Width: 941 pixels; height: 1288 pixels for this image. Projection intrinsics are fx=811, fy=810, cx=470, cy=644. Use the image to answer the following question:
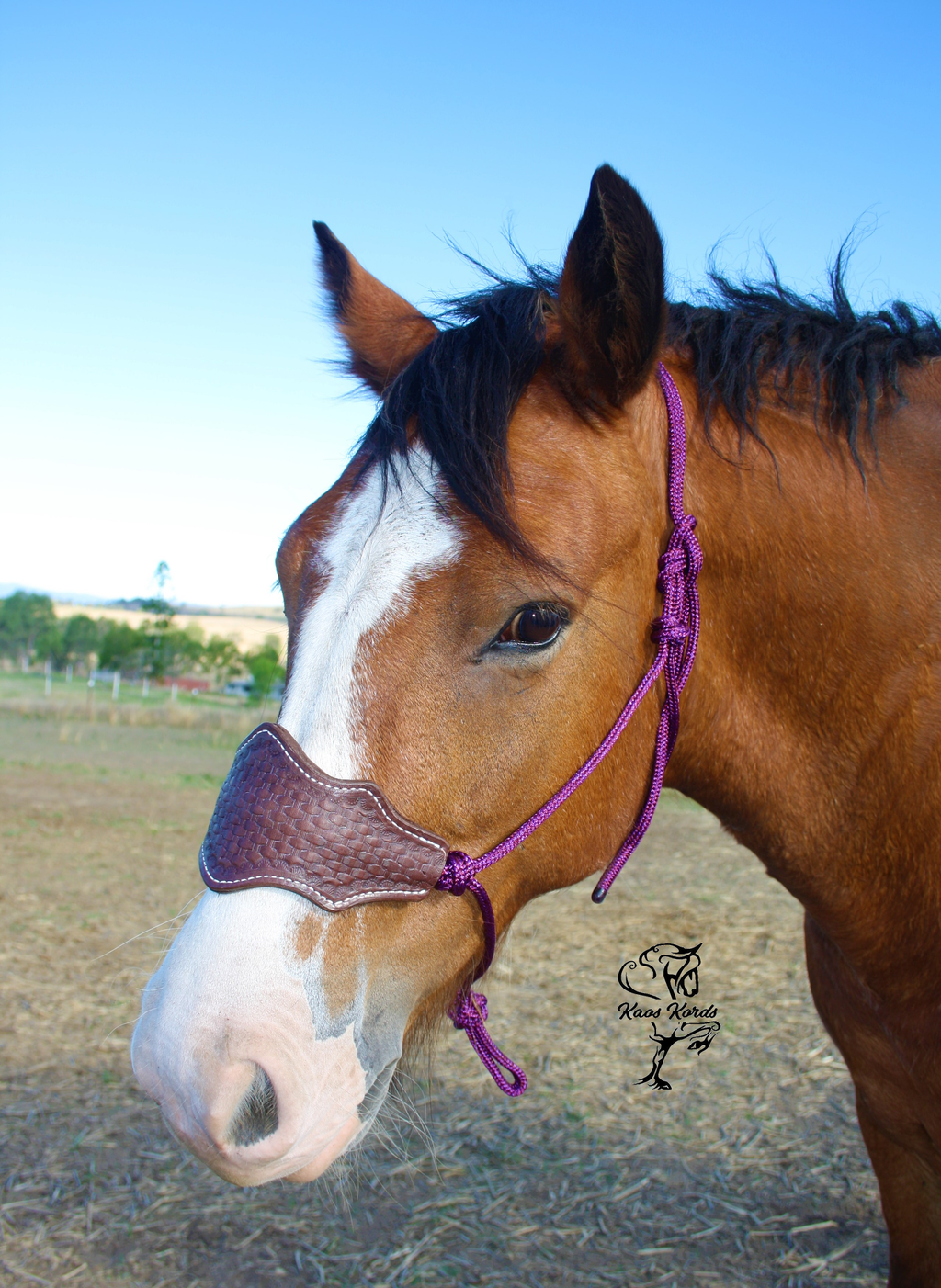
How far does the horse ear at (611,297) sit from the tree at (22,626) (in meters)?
55.5

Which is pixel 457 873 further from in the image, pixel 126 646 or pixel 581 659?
pixel 126 646

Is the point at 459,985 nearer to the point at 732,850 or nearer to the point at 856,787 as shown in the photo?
the point at 856,787

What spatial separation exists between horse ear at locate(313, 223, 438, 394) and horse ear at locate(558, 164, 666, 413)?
1.82ft

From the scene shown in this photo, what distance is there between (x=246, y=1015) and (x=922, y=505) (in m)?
1.59

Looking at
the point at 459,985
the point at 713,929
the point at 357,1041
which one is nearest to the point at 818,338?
the point at 459,985

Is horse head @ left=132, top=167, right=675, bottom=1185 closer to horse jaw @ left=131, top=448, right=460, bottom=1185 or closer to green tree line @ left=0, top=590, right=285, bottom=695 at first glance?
horse jaw @ left=131, top=448, right=460, bottom=1185

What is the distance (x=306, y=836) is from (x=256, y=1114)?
1.43 ft

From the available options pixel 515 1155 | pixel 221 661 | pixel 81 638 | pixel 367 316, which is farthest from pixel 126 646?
pixel 367 316

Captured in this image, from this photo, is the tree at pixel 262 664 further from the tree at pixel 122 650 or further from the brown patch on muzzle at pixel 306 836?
the brown patch on muzzle at pixel 306 836

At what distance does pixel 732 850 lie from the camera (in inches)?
338

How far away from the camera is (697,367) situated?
174cm

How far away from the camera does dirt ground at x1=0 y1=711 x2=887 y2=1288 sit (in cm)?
279

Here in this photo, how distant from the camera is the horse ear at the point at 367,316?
200cm

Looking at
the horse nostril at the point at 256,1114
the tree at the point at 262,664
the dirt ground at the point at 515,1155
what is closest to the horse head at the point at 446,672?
the horse nostril at the point at 256,1114
